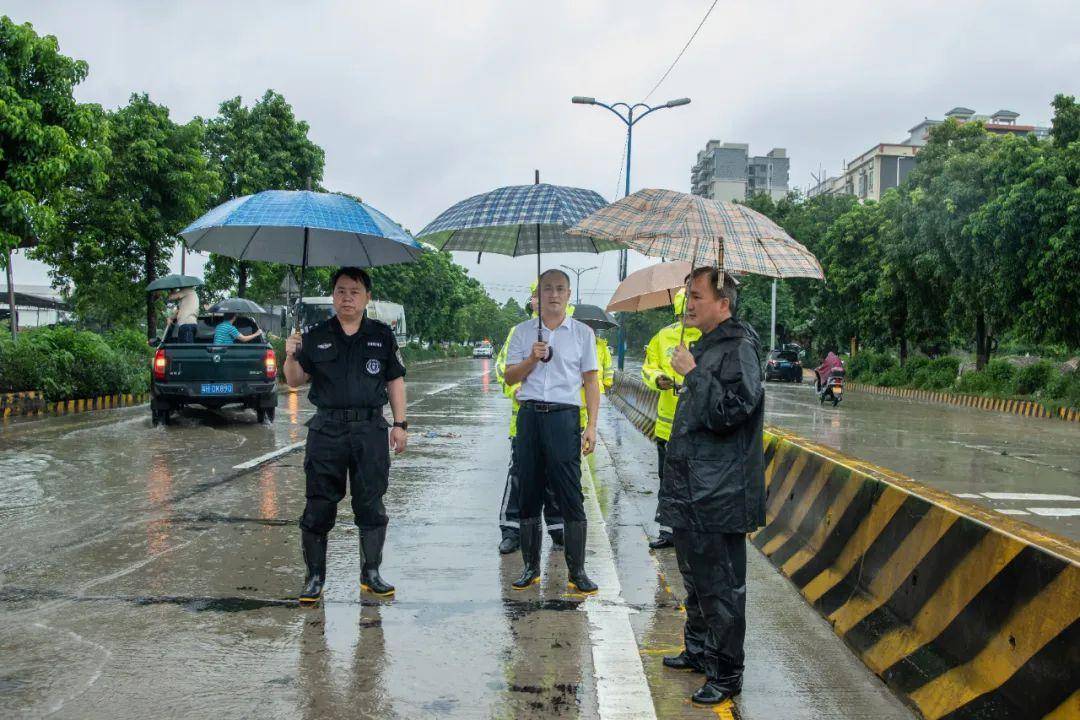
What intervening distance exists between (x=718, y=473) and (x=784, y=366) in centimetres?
4114

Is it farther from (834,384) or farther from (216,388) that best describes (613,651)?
(834,384)

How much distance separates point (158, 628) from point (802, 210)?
46683 millimetres

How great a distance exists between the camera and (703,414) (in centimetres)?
382

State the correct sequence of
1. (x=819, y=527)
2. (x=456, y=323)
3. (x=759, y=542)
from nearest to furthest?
(x=819, y=527) < (x=759, y=542) < (x=456, y=323)

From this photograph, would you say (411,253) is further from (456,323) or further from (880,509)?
(456,323)

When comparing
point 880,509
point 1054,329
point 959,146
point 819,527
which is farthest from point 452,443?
point 959,146

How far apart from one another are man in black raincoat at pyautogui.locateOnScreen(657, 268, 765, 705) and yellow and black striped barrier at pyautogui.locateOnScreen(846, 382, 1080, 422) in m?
21.3

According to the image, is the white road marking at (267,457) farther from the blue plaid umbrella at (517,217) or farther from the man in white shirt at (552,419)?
the man in white shirt at (552,419)

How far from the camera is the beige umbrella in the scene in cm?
748

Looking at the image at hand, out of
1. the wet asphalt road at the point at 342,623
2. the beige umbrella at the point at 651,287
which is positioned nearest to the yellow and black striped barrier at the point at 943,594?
the wet asphalt road at the point at 342,623

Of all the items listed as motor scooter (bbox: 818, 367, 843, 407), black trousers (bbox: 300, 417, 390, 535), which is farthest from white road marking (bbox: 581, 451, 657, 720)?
motor scooter (bbox: 818, 367, 843, 407)

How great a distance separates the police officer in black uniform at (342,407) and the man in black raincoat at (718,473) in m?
1.69

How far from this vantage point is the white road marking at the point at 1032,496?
32.1ft

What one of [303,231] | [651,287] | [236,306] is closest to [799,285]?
[236,306]
